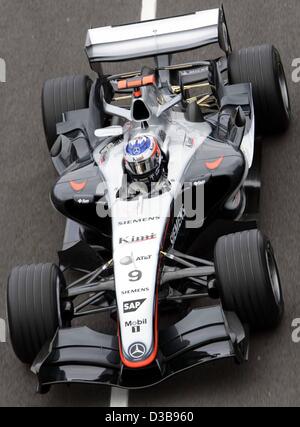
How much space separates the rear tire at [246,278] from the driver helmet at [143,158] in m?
1.18

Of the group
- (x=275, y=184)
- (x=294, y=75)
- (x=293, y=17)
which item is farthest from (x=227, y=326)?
(x=293, y=17)

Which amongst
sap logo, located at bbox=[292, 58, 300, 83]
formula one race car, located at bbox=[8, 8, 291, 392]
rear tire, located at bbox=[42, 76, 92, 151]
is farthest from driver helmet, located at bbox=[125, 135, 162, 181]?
sap logo, located at bbox=[292, 58, 300, 83]

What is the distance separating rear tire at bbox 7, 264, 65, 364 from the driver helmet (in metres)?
1.26

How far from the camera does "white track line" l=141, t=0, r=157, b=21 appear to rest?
1808 centimetres

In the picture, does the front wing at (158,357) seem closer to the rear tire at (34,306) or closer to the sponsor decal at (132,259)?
the rear tire at (34,306)

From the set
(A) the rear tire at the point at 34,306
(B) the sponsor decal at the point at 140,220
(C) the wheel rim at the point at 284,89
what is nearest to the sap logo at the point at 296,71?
→ (C) the wheel rim at the point at 284,89

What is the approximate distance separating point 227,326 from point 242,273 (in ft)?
1.70

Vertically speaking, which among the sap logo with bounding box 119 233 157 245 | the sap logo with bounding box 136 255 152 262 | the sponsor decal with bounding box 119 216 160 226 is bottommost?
the sap logo with bounding box 136 255 152 262

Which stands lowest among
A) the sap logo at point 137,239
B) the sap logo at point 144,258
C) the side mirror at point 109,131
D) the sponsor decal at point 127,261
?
the sponsor decal at point 127,261

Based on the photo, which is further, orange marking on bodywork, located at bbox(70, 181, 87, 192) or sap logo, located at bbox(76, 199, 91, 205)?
orange marking on bodywork, located at bbox(70, 181, 87, 192)

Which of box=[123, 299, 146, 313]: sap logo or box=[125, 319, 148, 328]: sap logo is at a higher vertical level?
box=[123, 299, 146, 313]: sap logo

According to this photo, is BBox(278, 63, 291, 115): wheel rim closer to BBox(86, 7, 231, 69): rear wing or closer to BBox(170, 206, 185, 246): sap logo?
BBox(86, 7, 231, 69): rear wing

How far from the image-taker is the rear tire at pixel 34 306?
499 inches

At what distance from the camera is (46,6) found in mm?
18797
